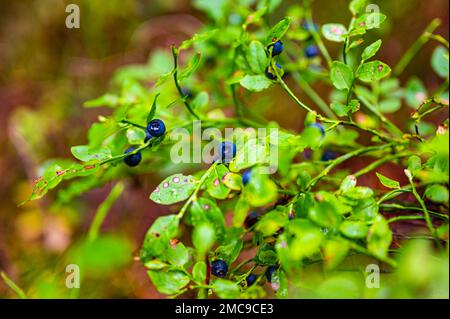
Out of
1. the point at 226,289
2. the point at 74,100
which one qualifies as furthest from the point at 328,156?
the point at 74,100

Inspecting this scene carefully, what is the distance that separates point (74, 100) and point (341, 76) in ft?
4.81

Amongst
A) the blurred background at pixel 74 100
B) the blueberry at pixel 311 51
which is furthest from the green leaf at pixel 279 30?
the blurred background at pixel 74 100

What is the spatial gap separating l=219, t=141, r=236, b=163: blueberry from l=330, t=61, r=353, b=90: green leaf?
181 millimetres

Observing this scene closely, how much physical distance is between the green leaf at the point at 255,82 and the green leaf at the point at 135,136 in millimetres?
188

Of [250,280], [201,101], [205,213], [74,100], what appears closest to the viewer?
[205,213]

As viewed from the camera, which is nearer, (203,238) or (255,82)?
(203,238)

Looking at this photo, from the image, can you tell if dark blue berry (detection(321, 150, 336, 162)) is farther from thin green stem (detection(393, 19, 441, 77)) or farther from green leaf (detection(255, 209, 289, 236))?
green leaf (detection(255, 209, 289, 236))

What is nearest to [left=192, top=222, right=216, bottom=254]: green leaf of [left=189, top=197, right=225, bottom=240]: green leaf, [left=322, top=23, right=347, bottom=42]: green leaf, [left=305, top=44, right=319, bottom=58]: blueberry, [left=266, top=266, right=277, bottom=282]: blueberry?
[left=189, top=197, right=225, bottom=240]: green leaf

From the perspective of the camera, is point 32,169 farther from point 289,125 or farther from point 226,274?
point 226,274

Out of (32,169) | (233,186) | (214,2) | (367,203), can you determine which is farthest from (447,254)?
(32,169)

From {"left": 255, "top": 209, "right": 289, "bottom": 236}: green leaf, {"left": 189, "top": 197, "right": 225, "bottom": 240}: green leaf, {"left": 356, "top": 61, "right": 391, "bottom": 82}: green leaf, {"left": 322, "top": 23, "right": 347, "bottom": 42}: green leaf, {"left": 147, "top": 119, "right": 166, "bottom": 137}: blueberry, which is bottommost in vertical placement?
{"left": 255, "top": 209, "right": 289, "bottom": 236}: green leaf

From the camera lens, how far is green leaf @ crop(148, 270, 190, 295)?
614 mm

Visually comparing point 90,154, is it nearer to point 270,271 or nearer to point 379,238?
point 270,271

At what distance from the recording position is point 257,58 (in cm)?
72
